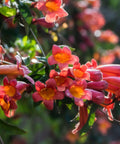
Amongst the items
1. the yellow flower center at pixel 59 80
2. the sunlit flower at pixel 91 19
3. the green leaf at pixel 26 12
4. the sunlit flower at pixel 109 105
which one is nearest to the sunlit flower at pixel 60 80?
the yellow flower center at pixel 59 80

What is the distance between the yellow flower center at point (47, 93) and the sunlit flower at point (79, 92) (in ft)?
0.12

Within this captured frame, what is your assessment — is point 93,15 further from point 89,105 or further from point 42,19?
point 89,105

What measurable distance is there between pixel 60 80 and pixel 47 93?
0.05m

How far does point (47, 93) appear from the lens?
671 mm

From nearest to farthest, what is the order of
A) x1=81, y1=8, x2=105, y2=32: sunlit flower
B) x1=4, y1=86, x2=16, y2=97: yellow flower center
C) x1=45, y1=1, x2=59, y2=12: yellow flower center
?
x1=4, y1=86, x2=16, y2=97: yellow flower center, x1=45, y1=1, x2=59, y2=12: yellow flower center, x1=81, y1=8, x2=105, y2=32: sunlit flower

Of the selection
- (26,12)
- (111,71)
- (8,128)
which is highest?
(26,12)

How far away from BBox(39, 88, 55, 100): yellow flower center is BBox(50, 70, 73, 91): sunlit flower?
2cm

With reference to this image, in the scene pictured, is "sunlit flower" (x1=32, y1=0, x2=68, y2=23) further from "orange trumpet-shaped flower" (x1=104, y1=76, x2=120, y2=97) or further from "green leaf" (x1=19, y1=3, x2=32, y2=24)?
"orange trumpet-shaped flower" (x1=104, y1=76, x2=120, y2=97)

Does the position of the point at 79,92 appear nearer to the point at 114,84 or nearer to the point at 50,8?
the point at 114,84

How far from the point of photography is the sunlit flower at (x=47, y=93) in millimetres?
646

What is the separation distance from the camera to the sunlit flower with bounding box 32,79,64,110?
2.12 ft

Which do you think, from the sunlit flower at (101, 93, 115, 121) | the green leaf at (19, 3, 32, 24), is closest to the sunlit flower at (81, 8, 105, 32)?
the green leaf at (19, 3, 32, 24)

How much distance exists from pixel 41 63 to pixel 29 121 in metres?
2.06

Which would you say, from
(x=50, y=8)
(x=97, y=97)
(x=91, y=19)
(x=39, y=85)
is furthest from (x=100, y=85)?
(x=91, y=19)
